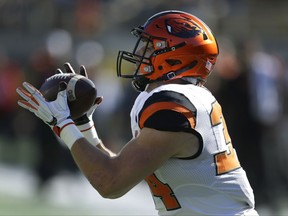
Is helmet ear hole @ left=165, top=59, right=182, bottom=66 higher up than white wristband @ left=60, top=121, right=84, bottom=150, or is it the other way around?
helmet ear hole @ left=165, top=59, right=182, bottom=66

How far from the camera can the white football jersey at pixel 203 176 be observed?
13.4 feet

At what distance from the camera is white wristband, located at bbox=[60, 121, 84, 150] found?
4.11 m

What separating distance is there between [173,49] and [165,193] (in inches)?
30.4

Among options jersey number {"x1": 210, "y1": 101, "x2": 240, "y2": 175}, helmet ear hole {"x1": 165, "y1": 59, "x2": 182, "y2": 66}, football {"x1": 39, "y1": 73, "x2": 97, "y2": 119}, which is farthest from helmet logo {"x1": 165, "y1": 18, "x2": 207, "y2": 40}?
football {"x1": 39, "y1": 73, "x2": 97, "y2": 119}

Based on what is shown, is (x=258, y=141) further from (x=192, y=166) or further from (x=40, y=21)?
(x=40, y=21)

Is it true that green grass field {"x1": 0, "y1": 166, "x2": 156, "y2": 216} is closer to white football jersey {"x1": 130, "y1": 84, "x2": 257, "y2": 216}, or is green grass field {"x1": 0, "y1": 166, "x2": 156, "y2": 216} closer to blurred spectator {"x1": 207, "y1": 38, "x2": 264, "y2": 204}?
blurred spectator {"x1": 207, "y1": 38, "x2": 264, "y2": 204}

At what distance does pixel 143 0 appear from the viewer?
18312 millimetres

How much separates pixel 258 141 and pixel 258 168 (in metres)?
0.32

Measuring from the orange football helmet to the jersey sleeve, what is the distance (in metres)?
0.32

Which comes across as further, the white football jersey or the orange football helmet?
the orange football helmet

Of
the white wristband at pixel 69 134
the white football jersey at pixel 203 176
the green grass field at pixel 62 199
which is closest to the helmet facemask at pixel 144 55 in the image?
the white football jersey at pixel 203 176

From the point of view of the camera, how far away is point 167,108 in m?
3.98

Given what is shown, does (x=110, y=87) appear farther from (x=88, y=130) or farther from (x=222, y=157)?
(x=222, y=157)

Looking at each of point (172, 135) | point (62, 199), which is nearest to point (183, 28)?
point (172, 135)
